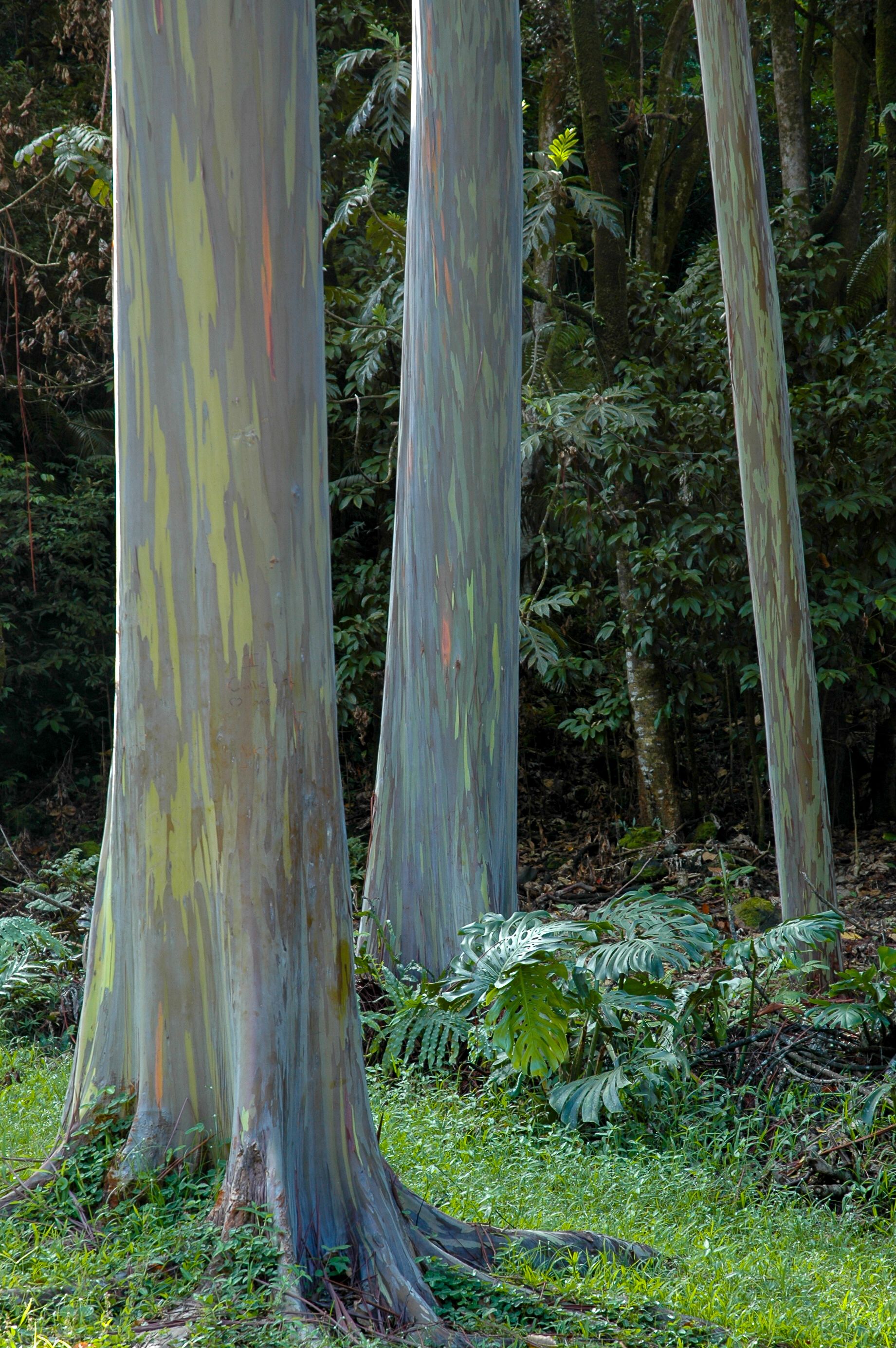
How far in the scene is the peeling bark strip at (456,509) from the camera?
6.16 meters

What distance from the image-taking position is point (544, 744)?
12.8m

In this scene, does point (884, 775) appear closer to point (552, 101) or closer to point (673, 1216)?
point (552, 101)

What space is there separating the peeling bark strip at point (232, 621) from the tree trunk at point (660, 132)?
10.5 meters

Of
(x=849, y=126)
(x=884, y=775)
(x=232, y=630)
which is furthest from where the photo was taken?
(x=849, y=126)

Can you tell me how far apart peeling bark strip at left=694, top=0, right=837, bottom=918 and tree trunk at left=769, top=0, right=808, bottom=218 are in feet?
17.5

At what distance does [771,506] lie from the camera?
6.83m

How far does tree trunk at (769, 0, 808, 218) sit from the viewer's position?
11.7 m

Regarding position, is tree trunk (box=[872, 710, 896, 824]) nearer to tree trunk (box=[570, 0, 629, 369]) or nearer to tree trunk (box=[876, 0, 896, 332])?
tree trunk (box=[876, 0, 896, 332])

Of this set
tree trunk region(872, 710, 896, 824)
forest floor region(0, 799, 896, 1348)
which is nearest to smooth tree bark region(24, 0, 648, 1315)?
forest floor region(0, 799, 896, 1348)

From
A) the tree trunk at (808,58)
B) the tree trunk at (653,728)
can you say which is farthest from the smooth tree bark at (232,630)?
the tree trunk at (808,58)

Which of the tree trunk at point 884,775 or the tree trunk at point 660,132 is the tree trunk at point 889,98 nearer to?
the tree trunk at point 660,132

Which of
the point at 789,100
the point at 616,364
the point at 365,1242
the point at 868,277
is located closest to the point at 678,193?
the point at 789,100

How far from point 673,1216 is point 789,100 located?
1133 cm

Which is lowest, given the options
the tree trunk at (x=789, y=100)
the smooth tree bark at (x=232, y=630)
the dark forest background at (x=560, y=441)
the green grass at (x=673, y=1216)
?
the green grass at (x=673, y=1216)
